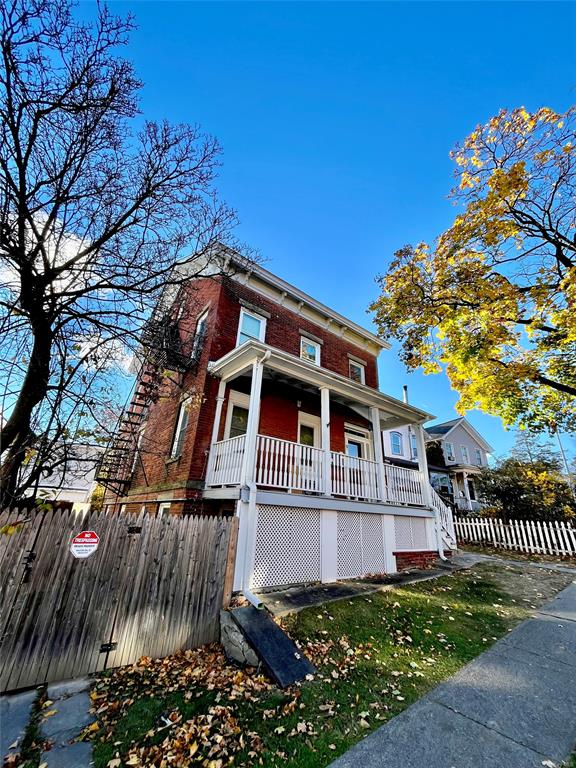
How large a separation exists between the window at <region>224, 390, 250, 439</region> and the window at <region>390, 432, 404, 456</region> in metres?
18.0

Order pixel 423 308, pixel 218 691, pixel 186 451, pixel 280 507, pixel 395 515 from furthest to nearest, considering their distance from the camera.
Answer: pixel 423 308 → pixel 395 515 → pixel 186 451 → pixel 280 507 → pixel 218 691

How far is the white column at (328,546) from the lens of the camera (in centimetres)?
788

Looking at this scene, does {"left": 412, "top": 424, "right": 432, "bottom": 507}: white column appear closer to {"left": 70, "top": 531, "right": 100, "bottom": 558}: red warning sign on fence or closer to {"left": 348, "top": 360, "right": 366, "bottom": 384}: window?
{"left": 348, "top": 360, "right": 366, "bottom": 384}: window

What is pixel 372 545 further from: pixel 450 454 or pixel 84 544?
pixel 450 454

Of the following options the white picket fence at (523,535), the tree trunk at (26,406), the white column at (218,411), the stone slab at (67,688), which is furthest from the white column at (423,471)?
the tree trunk at (26,406)

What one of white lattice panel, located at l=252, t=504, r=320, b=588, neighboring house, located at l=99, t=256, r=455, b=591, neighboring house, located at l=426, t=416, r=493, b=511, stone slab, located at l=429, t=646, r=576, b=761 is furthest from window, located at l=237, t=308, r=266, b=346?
neighboring house, located at l=426, t=416, r=493, b=511

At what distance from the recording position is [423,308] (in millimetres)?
10977

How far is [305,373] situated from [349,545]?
480 cm

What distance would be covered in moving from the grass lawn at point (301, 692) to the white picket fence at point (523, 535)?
9.12 meters

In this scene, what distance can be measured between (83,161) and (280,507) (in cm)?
772

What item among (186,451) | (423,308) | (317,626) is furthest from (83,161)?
(423,308)

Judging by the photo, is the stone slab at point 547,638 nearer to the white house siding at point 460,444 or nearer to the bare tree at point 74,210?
the bare tree at point 74,210

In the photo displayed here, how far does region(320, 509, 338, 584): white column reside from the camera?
7.88 metres

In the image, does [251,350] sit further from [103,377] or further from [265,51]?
[265,51]
